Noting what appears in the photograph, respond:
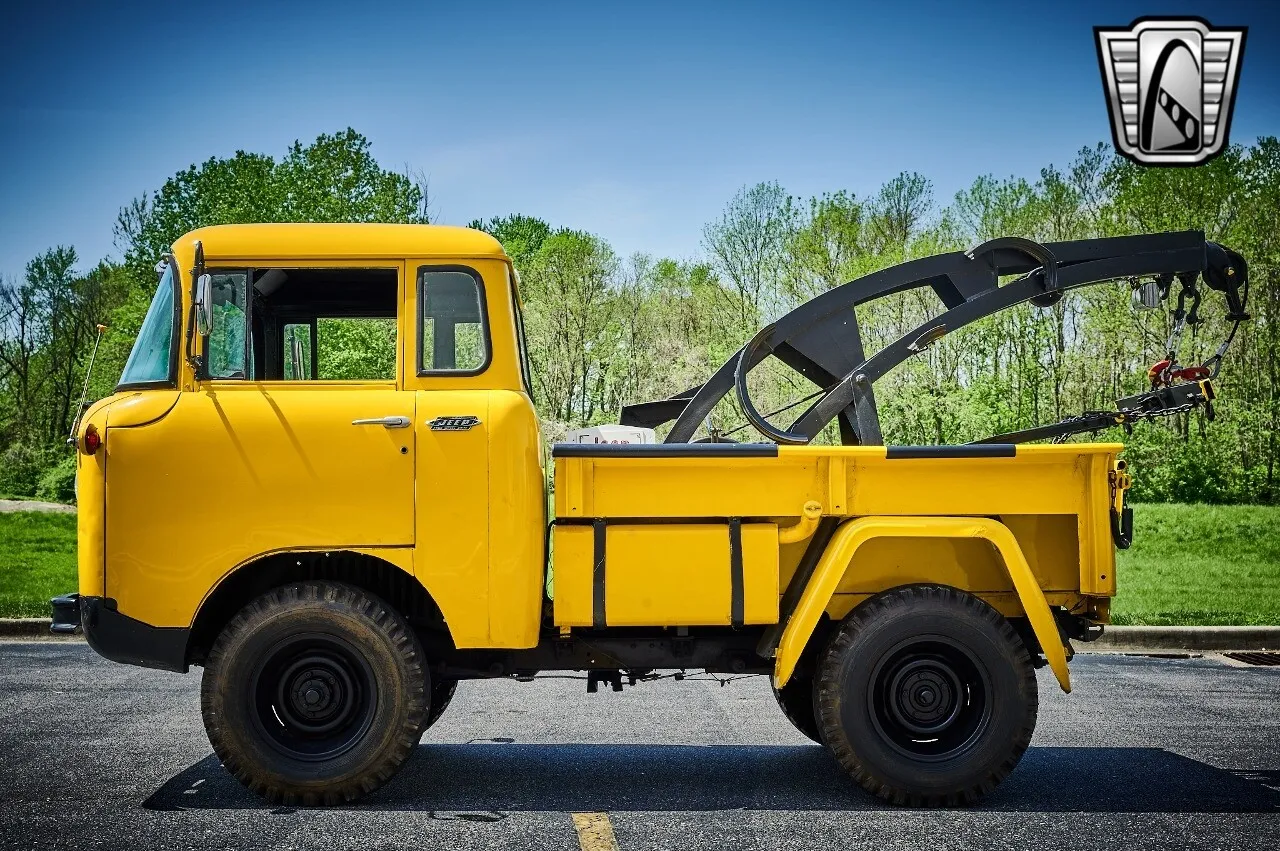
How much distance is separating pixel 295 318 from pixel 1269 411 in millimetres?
30309

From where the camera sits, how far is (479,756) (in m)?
6.59

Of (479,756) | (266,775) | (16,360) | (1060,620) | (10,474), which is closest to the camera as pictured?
(266,775)

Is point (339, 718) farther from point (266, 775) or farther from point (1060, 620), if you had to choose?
point (1060, 620)

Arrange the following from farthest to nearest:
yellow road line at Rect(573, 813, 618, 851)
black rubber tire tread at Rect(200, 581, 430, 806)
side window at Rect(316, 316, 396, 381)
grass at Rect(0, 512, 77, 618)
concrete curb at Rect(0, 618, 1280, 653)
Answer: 1. grass at Rect(0, 512, 77, 618)
2. concrete curb at Rect(0, 618, 1280, 653)
3. side window at Rect(316, 316, 396, 381)
4. black rubber tire tread at Rect(200, 581, 430, 806)
5. yellow road line at Rect(573, 813, 618, 851)

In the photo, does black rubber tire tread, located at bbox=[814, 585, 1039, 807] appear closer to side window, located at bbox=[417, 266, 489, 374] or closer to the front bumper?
side window, located at bbox=[417, 266, 489, 374]

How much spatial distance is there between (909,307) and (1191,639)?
17.2m

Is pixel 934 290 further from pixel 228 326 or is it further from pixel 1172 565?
pixel 1172 565

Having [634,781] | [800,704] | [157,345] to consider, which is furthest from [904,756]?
[157,345]

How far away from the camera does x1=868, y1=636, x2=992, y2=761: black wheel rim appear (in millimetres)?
5633

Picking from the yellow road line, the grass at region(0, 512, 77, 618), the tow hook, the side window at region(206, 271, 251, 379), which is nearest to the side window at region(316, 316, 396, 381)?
the side window at region(206, 271, 251, 379)

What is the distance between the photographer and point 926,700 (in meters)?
5.64

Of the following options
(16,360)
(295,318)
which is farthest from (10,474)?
(295,318)
